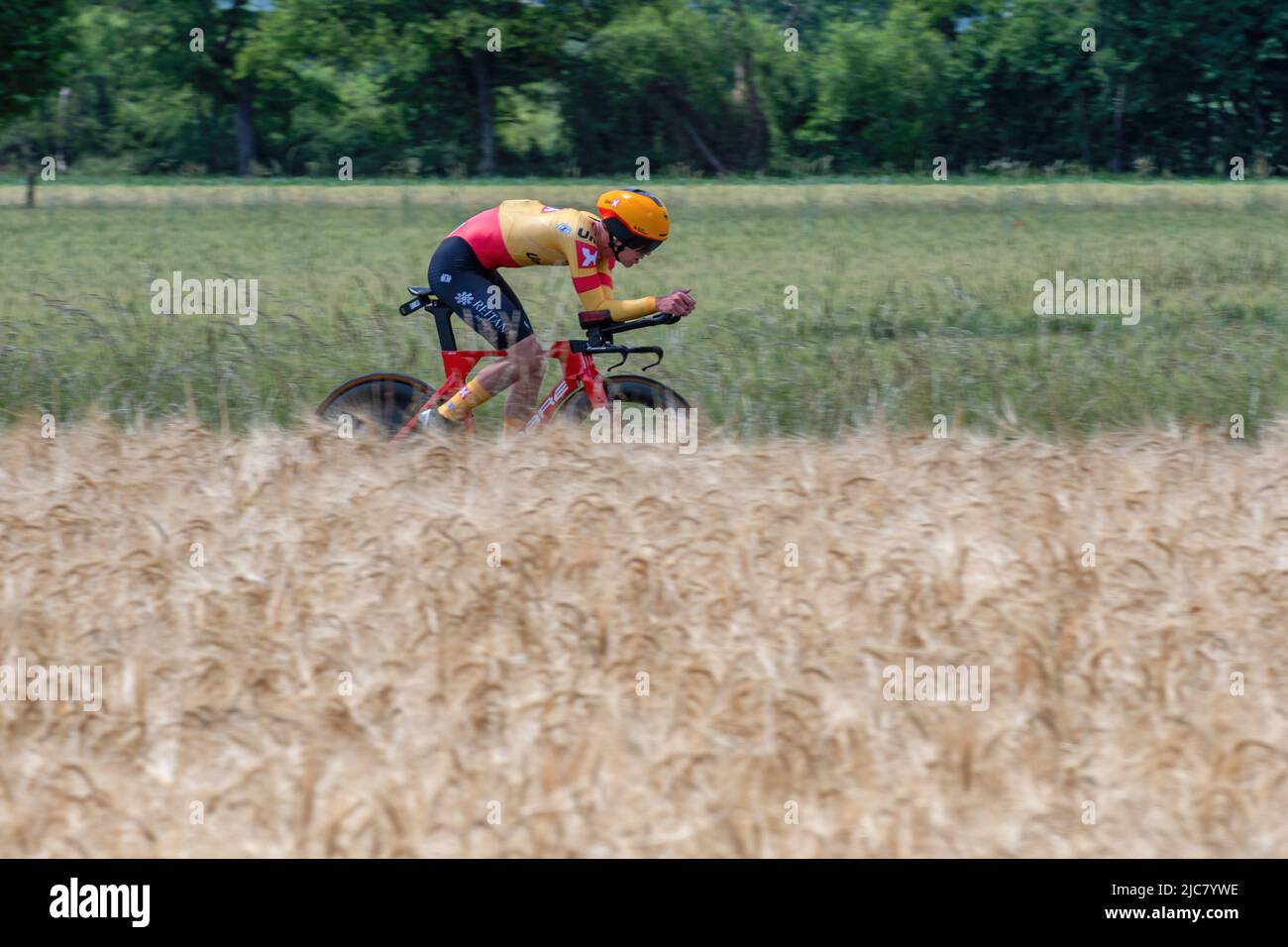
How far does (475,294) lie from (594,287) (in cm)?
74

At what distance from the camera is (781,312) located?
59.1 ft

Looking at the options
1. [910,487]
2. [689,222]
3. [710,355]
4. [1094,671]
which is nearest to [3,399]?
[710,355]

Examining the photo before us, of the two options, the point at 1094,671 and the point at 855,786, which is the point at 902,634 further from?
the point at 855,786

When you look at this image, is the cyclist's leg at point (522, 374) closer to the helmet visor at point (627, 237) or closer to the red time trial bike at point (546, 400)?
the red time trial bike at point (546, 400)

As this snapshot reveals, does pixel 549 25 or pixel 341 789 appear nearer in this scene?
pixel 341 789

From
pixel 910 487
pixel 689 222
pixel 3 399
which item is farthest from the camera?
pixel 689 222

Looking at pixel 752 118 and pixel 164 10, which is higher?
pixel 164 10

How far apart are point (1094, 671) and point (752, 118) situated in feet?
242

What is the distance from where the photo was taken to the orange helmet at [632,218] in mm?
9117

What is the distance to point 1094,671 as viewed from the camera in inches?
244

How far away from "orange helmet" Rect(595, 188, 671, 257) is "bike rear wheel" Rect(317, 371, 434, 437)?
1.44 m

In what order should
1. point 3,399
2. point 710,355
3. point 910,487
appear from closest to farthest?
1. point 910,487
2. point 3,399
3. point 710,355

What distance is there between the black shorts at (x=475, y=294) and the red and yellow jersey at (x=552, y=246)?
7cm

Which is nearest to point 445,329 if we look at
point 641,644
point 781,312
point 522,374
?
point 522,374
